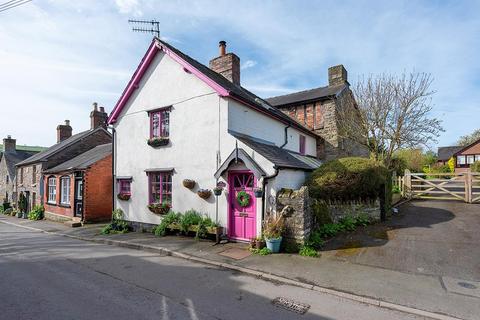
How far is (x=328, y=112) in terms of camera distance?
19.7 meters

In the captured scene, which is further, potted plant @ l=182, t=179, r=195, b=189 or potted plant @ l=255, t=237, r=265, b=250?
potted plant @ l=182, t=179, r=195, b=189

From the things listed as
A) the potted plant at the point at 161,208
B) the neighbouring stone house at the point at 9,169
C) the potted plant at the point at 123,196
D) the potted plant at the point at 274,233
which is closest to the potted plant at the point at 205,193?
the potted plant at the point at 161,208

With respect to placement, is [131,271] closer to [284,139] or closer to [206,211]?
[206,211]

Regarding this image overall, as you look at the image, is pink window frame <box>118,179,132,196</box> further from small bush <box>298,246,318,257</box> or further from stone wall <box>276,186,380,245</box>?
small bush <box>298,246,318,257</box>

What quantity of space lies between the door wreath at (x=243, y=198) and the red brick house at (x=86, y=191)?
1163 cm

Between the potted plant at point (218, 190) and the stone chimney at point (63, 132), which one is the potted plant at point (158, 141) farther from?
the stone chimney at point (63, 132)

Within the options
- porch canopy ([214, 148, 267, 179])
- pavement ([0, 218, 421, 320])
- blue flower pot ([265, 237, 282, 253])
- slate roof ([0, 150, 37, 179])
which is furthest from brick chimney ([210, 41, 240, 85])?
slate roof ([0, 150, 37, 179])

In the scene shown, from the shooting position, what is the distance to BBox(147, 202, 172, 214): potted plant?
12.2 m

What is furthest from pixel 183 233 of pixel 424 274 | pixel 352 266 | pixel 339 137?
pixel 339 137

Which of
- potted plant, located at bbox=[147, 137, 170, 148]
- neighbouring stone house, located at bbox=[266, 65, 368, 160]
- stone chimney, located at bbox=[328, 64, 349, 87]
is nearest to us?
potted plant, located at bbox=[147, 137, 170, 148]

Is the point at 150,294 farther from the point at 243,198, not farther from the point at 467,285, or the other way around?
the point at 467,285

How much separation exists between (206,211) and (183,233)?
158cm

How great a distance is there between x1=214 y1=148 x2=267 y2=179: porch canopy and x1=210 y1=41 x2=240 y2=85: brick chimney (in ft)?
26.4

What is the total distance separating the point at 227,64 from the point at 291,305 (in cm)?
1429
